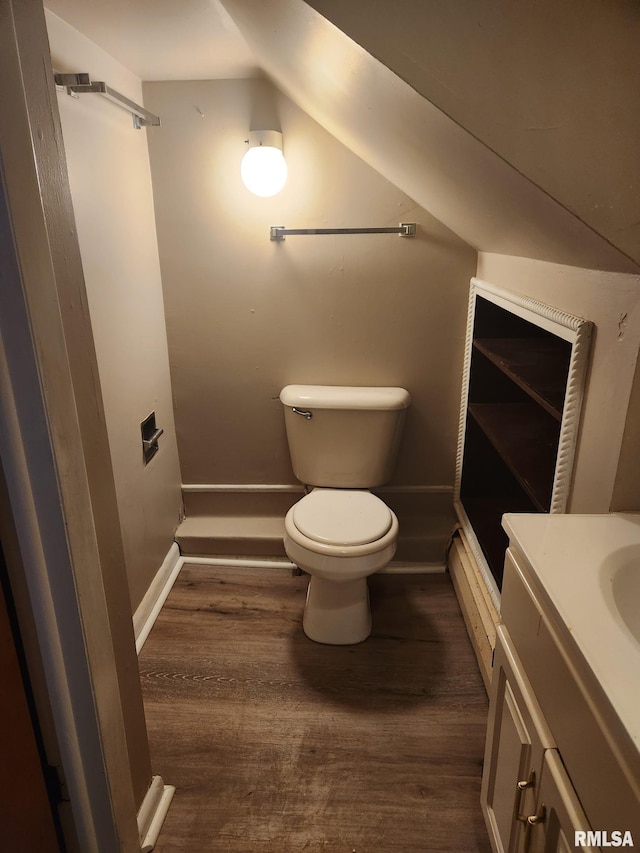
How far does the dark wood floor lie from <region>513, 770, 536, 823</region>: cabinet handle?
473mm

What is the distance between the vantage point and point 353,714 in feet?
5.27

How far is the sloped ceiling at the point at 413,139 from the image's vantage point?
925mm

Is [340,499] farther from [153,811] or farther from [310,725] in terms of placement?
[153,811]

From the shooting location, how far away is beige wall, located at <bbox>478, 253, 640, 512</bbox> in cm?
97

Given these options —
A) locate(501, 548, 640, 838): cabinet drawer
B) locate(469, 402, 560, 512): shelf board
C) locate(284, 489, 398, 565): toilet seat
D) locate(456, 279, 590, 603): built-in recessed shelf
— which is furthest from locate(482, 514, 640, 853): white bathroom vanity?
locate(284, 489, 398, 565): toilet seat

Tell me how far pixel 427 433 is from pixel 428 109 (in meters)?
1.43

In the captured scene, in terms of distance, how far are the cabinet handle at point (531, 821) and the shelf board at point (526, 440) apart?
0.66 metres

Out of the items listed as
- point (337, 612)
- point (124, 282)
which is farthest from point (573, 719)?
point (124, 282)

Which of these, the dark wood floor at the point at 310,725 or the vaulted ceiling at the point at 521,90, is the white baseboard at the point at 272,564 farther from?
the vaulted ceiling at the point at 521,90

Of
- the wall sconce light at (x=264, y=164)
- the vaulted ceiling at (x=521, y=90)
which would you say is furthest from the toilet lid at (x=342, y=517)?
the wall sconce light at (x=264, y=164)

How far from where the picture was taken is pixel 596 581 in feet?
2.73

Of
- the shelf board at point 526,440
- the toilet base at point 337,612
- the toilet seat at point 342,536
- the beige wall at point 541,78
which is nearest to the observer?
the beige wall at point 541,78

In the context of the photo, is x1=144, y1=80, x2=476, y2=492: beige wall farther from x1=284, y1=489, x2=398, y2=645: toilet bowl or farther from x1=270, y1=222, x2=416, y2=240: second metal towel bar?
x1=284, y1=489, x2=398, y2=645: toilet bowl

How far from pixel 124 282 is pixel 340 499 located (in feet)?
3.28
